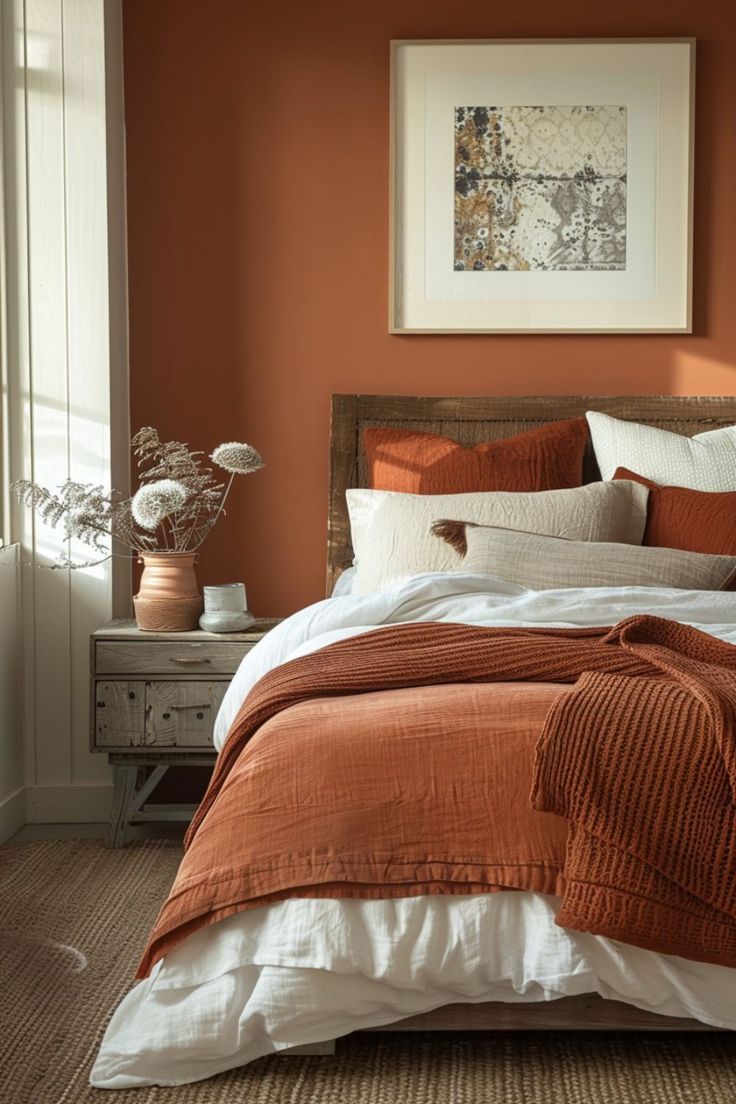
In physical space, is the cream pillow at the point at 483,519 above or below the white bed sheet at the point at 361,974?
above

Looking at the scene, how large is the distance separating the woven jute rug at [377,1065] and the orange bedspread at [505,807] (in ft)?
0.88

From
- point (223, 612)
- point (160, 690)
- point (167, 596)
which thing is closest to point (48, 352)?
point (167, 596)

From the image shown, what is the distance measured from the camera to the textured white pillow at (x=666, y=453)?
11.8 ft

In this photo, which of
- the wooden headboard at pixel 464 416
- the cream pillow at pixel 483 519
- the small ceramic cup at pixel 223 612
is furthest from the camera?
the wooden headboard at pixel 464 416

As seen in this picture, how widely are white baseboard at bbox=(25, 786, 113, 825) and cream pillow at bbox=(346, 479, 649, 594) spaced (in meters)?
1.09

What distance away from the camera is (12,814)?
359 centimetres

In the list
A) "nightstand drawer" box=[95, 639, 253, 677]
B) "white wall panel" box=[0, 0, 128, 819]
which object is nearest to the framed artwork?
"white wall panel" box=[0, 0, 128, 819]

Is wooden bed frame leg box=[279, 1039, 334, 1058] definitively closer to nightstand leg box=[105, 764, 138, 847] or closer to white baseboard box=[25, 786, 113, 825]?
nightstand leg box=[105, 764, 138, 847]

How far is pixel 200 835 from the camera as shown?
208 centimetres

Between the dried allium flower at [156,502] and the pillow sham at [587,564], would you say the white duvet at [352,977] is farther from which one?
the dried allium flower at [156,502]

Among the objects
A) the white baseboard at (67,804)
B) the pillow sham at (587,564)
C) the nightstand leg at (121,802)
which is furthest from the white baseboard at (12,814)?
the pillow sham at (587,564)

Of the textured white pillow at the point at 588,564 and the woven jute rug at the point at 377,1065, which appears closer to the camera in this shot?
the woven jute rug at the point at 377,1065

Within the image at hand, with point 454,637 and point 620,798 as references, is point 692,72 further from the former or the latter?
point 620,798

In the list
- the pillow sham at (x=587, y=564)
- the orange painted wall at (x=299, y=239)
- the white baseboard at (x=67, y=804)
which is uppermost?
the orange painted wall at (x=299, y=239)
